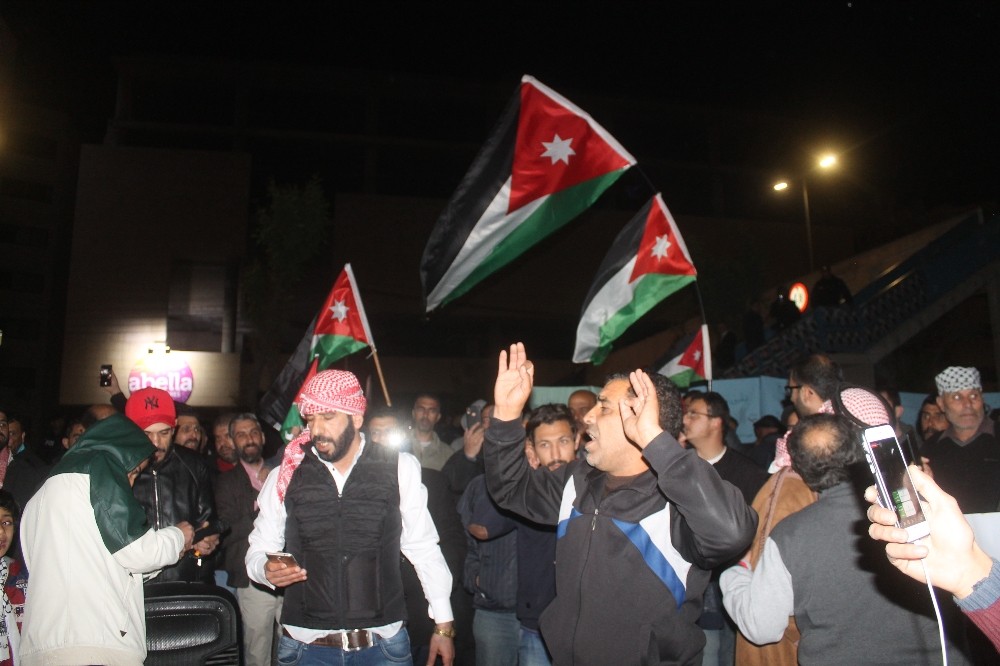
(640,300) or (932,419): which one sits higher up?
(640,300)

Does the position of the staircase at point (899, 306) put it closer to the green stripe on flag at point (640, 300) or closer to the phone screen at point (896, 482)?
the green stripe on flag at point (640, 300)

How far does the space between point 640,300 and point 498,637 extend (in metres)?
3.64

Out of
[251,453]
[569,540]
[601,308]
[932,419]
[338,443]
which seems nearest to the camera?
[569,540]

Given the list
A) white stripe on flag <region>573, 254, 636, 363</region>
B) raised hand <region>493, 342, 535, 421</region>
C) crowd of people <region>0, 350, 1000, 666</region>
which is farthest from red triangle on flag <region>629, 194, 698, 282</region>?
raised hand <region>493, 342, 535, 421</region>

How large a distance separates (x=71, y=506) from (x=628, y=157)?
505 centimetres

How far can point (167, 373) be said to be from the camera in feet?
74.6

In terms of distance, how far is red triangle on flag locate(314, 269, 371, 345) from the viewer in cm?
762

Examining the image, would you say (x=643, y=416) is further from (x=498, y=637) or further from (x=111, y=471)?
(x=498, y=637)

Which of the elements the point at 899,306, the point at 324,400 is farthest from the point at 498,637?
the point at 899,306

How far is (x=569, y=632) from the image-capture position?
3.12 meters

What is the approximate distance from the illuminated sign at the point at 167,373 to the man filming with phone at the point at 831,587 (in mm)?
21668

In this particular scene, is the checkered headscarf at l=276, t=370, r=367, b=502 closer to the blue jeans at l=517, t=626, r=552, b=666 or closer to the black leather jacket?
the black leather jacket

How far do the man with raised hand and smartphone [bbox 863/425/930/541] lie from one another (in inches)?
38.4

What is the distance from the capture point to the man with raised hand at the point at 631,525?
2709mm
